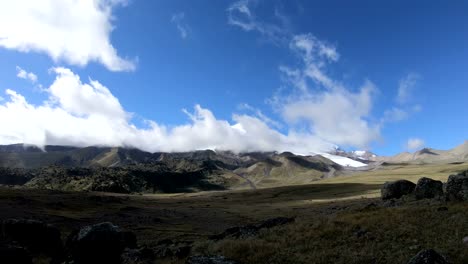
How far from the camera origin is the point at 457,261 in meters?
18.1

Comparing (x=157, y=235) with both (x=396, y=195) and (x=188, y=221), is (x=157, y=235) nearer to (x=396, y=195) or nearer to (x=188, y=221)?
(x=188, y=221)

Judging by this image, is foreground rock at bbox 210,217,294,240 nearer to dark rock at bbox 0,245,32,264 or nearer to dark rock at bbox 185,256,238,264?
dark rock at bbox 185,256,238,264

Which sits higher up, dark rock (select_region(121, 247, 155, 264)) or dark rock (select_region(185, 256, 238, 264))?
dark rock (select_region(185, 256, 238, 264))

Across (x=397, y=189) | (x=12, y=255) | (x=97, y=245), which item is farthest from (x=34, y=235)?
(x=397, y=189)

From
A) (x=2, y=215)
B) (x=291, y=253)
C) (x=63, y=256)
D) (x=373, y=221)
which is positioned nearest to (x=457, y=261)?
(x=291, y=253)

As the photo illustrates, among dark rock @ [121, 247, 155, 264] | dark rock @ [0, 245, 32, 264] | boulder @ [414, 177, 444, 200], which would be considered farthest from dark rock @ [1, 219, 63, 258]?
boulder @ [414, 177, 444, 200]

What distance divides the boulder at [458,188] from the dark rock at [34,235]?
113ft

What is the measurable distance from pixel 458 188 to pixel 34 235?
123 feet

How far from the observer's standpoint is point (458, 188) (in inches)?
1396

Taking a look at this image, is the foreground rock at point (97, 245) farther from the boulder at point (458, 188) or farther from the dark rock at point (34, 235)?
the boulder at point (458, 188)

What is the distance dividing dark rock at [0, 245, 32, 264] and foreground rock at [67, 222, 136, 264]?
2979 mm

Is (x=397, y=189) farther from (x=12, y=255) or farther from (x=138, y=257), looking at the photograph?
(x=12, y=255)

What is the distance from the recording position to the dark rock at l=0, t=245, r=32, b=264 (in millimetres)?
21656

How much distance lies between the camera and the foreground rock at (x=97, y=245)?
24969 mm
